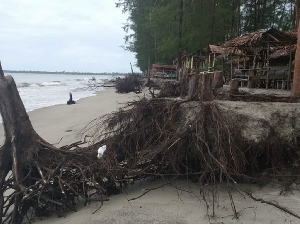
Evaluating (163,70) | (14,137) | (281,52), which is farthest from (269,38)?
(163,70)

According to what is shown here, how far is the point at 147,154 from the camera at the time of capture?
4938 mm

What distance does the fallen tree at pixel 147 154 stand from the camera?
4.61m

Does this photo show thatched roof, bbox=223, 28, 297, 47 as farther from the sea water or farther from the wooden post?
the sea water

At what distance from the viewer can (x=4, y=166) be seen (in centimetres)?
491

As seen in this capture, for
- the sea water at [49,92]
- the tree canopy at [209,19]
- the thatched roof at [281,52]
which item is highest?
the tree canopy at [209,19]

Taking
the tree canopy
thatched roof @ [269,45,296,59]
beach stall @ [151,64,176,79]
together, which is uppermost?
the tree canopy

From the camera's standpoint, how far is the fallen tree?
4.61 meters

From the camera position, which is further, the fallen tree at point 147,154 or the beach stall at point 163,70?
the beach stall at point 163,70

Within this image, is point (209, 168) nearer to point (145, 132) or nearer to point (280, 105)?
point (145, 132)

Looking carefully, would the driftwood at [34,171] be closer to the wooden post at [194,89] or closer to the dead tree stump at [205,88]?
the wooden post at [194,89]

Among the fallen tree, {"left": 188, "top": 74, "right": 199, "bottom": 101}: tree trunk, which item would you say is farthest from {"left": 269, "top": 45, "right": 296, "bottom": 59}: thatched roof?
the fallen tree

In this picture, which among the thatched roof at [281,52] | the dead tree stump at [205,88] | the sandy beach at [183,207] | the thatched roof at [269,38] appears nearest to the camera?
the sandy beach at [183,207]

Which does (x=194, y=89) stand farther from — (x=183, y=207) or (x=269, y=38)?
(x=269, y=38)

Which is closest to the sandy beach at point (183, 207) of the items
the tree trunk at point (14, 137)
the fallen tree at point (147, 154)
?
the fallen tree at point (147, 154)
